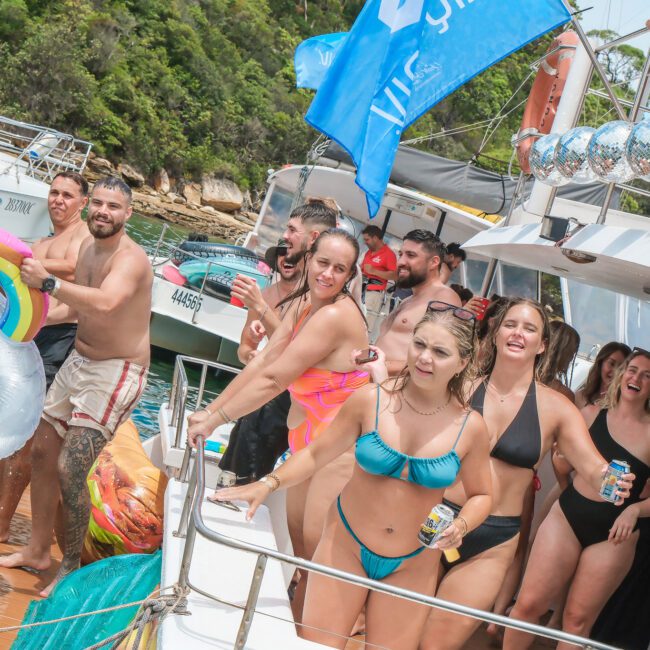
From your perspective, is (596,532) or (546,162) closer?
(596,532)

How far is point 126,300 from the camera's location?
4.87 metres

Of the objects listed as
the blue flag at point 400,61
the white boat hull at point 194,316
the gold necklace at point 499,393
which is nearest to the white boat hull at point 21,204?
the white boat hull at point 194,316

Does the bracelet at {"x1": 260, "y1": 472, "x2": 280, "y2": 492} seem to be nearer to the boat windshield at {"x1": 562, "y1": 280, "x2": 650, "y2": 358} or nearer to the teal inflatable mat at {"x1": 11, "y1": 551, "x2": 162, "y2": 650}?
the teal inflatable mat at {"x1": 11, "y1": 551, "x2": 162, "y2": 650}

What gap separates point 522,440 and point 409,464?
718 mm

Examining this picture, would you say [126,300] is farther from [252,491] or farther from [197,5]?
[197,5]

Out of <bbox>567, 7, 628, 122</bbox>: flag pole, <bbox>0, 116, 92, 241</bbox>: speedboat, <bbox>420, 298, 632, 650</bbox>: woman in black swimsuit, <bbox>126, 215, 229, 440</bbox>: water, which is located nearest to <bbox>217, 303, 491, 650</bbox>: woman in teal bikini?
<bbox>420, 298, 632, 650</bbox>: woman in black swimsuit

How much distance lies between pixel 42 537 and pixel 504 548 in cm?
279

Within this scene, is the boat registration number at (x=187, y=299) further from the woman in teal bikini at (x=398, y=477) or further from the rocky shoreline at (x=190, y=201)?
the rocky shoreline at (x=190, y=201)

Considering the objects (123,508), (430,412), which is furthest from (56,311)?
(430,412)

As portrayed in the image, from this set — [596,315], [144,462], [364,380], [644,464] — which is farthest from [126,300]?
[596,315]

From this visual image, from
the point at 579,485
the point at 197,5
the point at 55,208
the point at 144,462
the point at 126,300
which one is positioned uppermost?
the point at 197,5

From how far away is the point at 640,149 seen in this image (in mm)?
3775

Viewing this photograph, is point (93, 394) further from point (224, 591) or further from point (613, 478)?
point (613, 478)

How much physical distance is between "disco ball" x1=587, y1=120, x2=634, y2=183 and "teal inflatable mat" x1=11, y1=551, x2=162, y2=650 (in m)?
2.68
